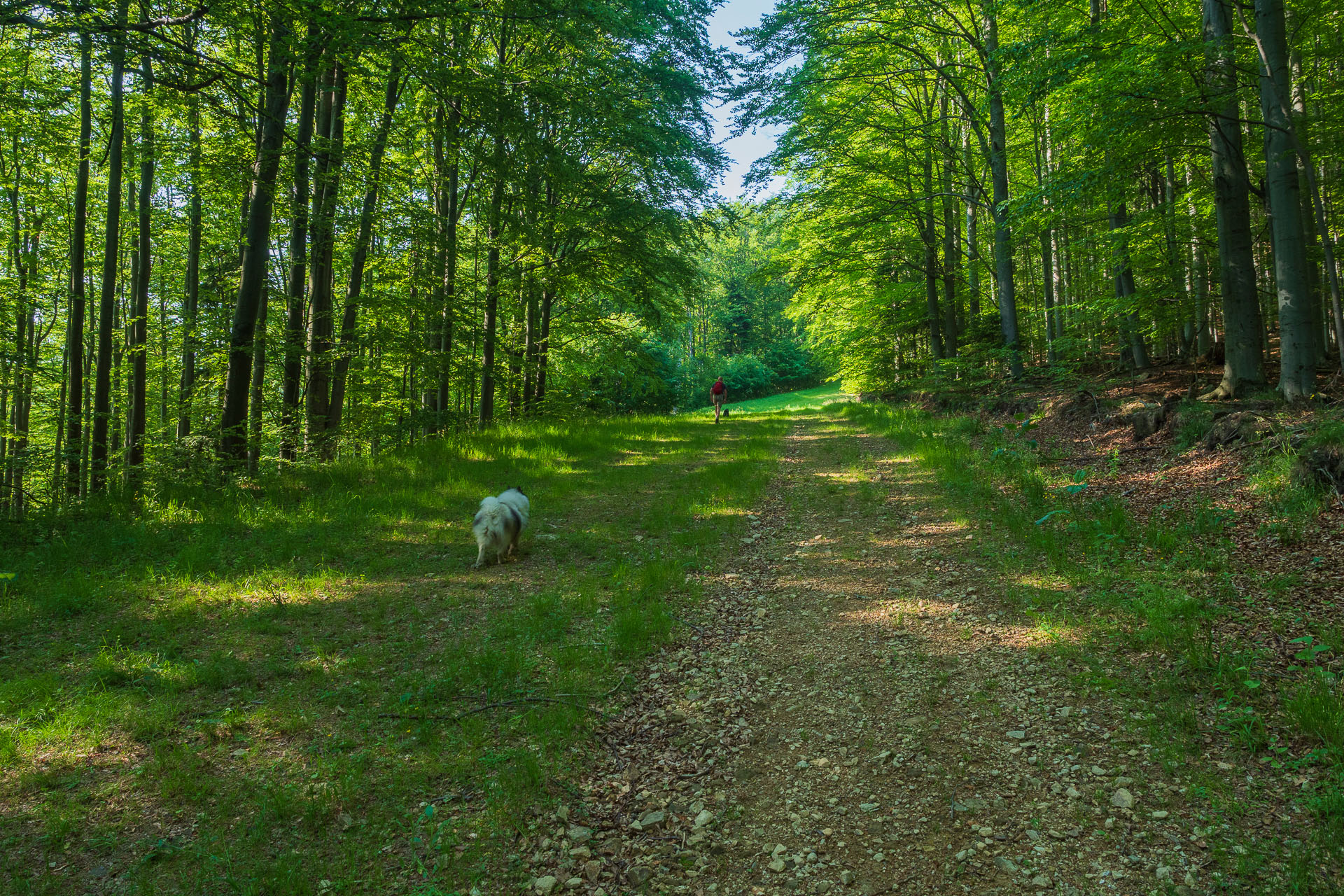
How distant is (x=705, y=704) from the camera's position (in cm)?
412

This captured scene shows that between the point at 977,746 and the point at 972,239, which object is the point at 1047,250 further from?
the point at 977,746

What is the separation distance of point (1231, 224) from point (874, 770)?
999cm

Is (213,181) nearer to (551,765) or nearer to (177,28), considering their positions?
(177,28)

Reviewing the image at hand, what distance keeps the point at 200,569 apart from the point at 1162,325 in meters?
16.1

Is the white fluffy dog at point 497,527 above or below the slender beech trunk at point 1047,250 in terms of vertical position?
below

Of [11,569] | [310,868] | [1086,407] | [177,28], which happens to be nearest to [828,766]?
[310,868]

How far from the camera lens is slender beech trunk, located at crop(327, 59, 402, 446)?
1034 cm

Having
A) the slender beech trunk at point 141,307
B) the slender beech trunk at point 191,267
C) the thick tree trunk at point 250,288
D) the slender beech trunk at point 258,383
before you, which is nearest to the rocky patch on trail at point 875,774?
the thick tree trunk at point 250,288

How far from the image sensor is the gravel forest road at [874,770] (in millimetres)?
2688

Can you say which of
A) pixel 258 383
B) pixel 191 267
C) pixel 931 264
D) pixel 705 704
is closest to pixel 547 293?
pixel 258 383

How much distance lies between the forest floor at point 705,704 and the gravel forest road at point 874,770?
0.02 m

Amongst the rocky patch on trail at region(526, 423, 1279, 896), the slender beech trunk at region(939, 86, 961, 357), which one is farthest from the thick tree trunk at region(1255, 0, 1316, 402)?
the slender beech trunk at region(939, 86, 961, 357)

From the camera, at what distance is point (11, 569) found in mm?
5602

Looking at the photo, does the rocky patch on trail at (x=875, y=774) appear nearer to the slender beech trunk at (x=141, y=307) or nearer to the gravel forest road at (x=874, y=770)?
the gravel forest road at (x=874, y=770)
